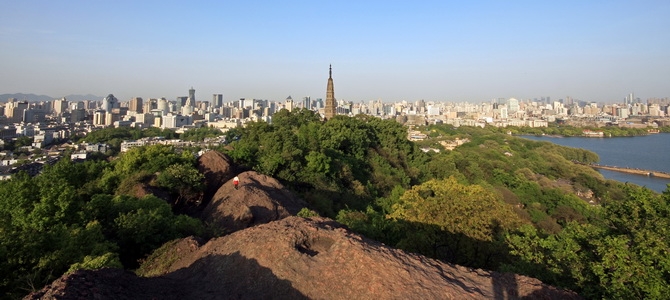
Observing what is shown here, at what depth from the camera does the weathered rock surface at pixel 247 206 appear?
865 centimetres

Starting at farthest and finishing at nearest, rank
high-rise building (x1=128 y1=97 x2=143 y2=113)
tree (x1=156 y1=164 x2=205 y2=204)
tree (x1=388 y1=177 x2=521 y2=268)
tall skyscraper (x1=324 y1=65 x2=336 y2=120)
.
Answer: high-rise building (x1=128 y1=97 x2=143 y2=113), tall skyscraper (x1=324 y1=65 x2=336 y2=120), tree (x1=156 y1=164 x2=205 y2=204), tree (x1=388 y1=177 x2=521 y2=268)

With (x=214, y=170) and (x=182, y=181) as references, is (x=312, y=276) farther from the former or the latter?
(x=214, y=170)

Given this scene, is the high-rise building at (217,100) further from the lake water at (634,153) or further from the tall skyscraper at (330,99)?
the tall skyscraper at (330,99)

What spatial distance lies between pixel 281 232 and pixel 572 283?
441cm

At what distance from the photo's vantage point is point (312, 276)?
185 inches

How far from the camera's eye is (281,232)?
529 centimetres

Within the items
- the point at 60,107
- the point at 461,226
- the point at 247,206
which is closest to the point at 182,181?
the point at 247,206

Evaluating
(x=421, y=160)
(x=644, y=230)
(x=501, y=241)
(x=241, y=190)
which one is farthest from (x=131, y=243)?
(x=421, y=160)

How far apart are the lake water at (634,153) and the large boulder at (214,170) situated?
30178 millimetres

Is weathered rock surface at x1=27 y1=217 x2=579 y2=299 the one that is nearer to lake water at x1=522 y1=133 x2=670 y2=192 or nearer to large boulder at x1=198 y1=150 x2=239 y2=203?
large boulder at x1=198 y1=150 x2=239 y2=203

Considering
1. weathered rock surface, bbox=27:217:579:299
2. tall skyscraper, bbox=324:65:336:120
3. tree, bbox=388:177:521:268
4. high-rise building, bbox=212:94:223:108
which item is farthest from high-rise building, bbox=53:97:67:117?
weathered rock surface, bbox=27:217:579:299

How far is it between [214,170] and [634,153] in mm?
56629

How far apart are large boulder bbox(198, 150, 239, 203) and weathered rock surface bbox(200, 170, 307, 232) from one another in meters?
1.47

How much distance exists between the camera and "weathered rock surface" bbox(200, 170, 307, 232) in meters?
8.65
